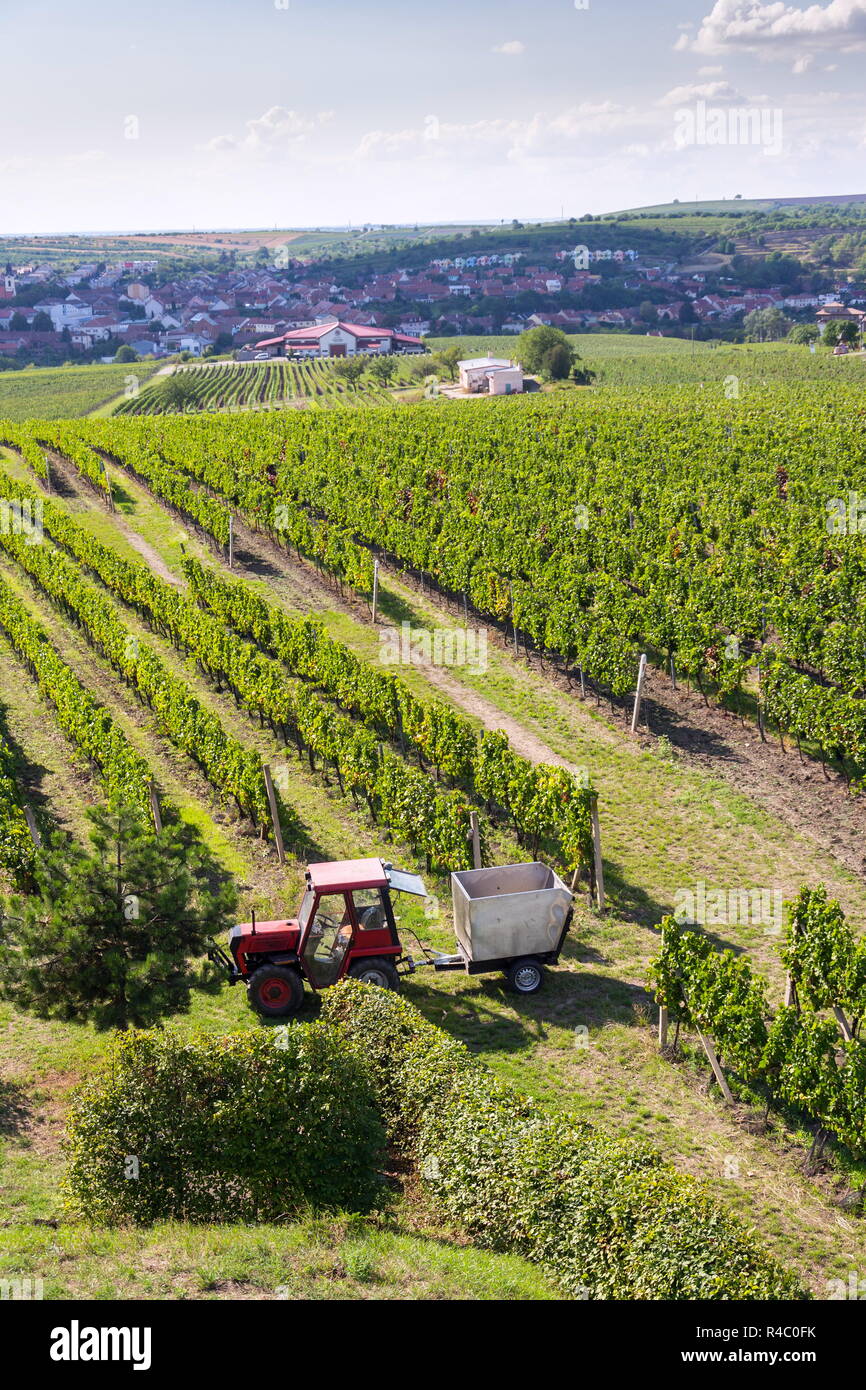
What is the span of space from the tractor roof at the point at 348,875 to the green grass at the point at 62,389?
8455cm

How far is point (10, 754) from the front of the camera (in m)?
22.2

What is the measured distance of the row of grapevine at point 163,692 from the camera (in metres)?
20.9

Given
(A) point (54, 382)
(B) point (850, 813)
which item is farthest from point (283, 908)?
(A) point (54, 382)

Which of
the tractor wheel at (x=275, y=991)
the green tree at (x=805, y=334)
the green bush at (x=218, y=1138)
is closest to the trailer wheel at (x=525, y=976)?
the tractor wheel at (x=275, y=991)

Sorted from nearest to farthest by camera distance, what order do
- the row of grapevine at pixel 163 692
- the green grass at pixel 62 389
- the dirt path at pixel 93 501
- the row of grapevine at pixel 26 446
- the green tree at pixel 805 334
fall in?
the row of grapevine at pixel 163 692 → the dirt path at pixel 93 501 → the row of grapevine at pixel 26 446 → the green grass at pixel 62 389 → the green tree at pixel 805 334

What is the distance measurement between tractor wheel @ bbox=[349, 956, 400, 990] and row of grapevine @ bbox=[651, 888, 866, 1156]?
12.5 feet

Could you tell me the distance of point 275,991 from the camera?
48.3ft

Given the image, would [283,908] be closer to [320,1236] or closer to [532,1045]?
[532,1045]

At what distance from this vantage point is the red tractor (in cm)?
1466

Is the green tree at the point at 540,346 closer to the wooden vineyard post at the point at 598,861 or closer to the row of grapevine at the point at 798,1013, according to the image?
the wooden vineyard post at the point at 598,861

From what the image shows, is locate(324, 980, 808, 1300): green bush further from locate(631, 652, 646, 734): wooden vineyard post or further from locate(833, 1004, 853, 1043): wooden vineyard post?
locate(631, 652, 646, 734): wooden vineyard post

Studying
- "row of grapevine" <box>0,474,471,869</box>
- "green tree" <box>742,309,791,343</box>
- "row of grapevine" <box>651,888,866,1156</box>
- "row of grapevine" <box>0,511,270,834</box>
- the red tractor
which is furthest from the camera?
"green tree" <box>742,309,791,343</box>

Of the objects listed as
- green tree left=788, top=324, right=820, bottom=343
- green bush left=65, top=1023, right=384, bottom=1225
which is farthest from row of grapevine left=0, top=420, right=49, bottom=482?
green tree left=788, top=324, right=820, bottom=343

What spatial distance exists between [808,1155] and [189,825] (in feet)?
42.8
